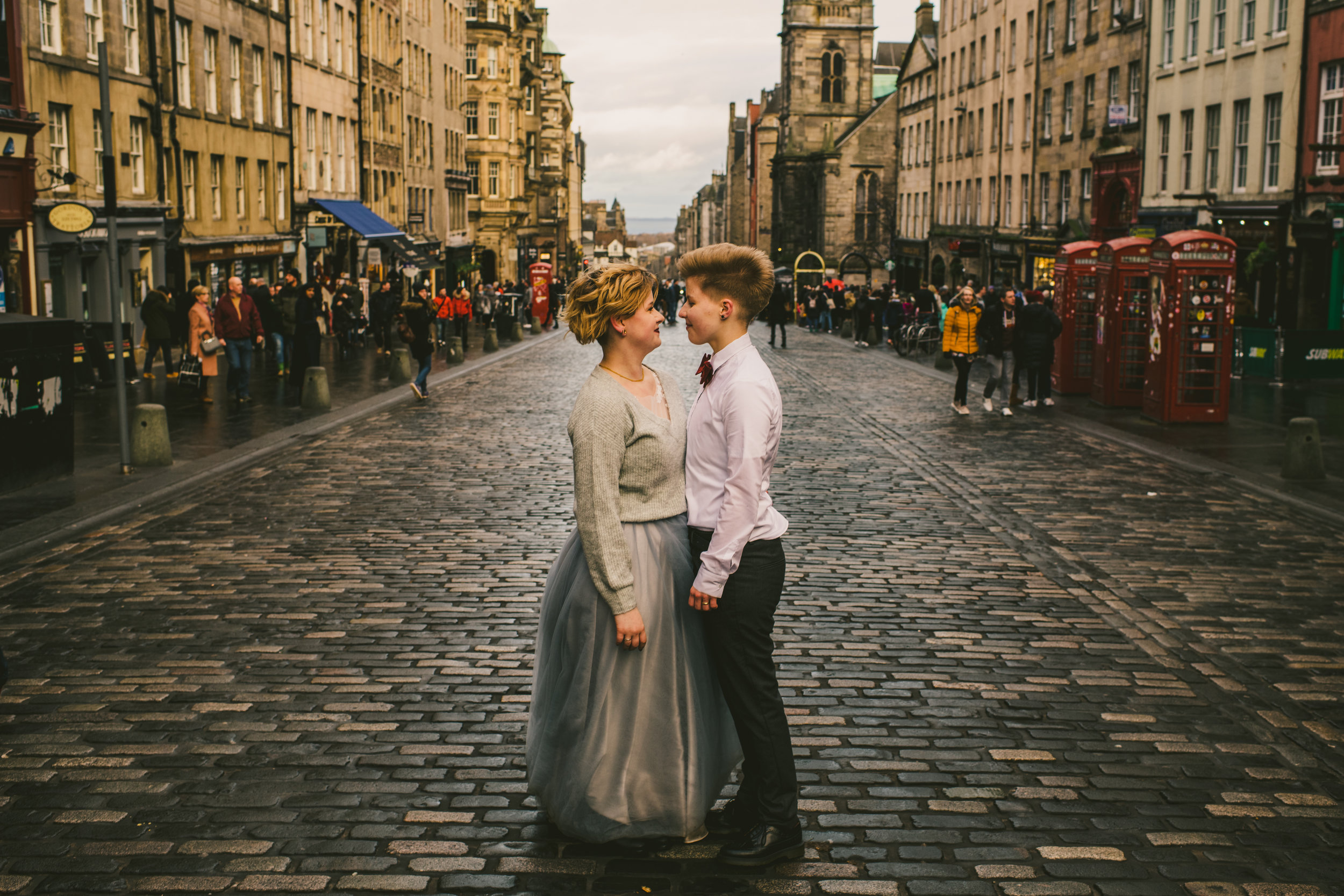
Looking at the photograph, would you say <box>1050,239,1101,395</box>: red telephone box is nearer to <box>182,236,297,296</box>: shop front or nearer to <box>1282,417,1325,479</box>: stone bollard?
<box>1282,417,1325,479</box>: stone bollard

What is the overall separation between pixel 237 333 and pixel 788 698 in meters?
15.2

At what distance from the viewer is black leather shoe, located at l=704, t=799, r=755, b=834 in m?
4.73

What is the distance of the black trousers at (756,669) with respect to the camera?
4.47 m

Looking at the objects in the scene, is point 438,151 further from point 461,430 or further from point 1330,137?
point 461,430

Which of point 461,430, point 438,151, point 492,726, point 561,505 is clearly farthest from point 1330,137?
point 438,151

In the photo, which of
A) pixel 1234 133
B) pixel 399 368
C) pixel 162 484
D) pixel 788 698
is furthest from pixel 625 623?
pixel 1234 133

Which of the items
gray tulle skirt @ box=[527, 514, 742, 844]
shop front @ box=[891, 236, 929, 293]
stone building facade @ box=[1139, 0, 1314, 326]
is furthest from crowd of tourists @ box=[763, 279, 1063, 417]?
shop front @ box=[891, 236, 929, 293]

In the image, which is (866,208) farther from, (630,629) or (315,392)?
(630,629)

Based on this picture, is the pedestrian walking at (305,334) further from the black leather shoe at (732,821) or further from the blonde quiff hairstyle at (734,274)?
the blonde quiff hairstyle at (734,274)

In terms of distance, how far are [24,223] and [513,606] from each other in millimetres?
19072

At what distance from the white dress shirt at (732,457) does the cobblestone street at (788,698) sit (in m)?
1.11

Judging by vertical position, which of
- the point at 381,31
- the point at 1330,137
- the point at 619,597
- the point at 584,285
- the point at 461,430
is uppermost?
the point at 381,31

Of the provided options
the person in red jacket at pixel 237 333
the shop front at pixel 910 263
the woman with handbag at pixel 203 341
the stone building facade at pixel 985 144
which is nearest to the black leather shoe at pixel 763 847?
the woman with handbag at pixel 203 341

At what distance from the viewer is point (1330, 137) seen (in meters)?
28.0
